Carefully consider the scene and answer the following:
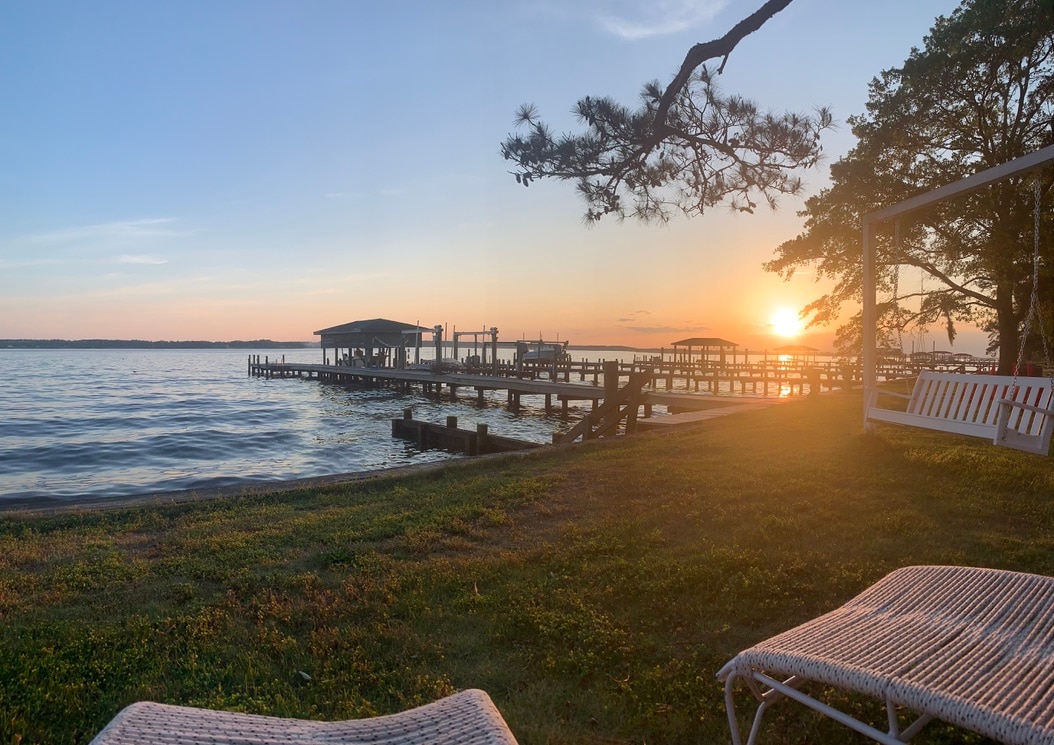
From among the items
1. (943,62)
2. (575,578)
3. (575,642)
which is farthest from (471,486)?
(943,62)

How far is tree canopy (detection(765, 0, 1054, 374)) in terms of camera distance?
12797 millimetres

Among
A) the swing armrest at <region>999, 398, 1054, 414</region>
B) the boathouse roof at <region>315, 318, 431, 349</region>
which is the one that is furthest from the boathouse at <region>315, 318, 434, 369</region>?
the swing armrest at <region>999, 398, 1054, 414</region>

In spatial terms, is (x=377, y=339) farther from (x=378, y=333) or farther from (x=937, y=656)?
(x=937, y=656)

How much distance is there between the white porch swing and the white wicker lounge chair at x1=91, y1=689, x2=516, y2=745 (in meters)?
4.99

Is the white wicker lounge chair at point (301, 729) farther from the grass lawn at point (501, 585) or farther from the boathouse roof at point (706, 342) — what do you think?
the boathouse roof at point (706, 342)

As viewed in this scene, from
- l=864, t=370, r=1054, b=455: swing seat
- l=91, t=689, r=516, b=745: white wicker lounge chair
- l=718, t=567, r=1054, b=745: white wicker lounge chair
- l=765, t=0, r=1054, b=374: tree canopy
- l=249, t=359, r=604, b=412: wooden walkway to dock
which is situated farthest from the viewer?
l=249, t=359, r=604, b=412: wooden walkway to dock

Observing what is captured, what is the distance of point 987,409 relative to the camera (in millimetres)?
5730

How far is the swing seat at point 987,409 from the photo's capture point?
16.3ft

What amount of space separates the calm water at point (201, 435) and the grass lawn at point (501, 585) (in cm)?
682

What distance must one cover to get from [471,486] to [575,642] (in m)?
4.05

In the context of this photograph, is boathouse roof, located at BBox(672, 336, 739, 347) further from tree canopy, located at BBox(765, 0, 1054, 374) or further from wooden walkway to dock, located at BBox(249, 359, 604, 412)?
tree canopy, located at BBox(765, 0, 1054, 374)

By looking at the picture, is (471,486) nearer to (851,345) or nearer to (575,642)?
(575,642)

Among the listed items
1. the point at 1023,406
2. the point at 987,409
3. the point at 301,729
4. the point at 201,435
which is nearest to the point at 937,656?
the point at 301,729

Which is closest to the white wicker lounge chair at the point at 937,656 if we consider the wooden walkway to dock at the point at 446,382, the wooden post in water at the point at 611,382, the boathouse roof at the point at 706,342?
the wooden post in water at the point at 611,382
